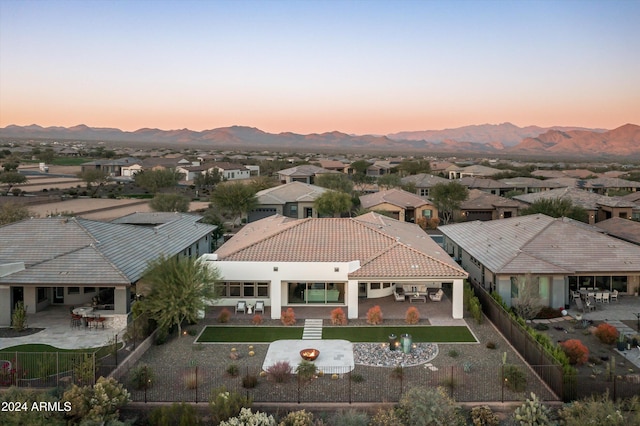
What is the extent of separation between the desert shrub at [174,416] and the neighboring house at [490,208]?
4575 centimetres

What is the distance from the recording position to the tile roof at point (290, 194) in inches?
2270

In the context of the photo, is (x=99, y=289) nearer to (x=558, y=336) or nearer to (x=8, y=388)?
(x=8, y=388)

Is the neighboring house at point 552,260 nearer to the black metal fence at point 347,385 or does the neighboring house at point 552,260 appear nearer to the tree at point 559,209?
the black metal fence at point 347,385

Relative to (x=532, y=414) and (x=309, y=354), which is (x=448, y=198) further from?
(x=532, y=414)

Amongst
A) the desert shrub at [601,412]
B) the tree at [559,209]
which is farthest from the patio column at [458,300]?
the tree at [559,209]

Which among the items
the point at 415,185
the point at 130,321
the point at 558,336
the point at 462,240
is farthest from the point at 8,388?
the point at 415,185

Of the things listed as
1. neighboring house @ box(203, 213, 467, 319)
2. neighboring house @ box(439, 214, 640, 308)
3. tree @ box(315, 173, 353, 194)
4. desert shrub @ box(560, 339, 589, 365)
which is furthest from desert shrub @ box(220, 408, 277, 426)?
tree @ box(315, 173, 353, 194)

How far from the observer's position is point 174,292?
23.0 m

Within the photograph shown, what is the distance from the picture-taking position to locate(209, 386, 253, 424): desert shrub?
53.8 feet

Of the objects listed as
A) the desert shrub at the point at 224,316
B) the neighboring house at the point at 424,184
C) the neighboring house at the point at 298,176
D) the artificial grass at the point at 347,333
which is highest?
the neighboring house at the point at 298,176

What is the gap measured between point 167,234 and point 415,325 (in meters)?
16.3

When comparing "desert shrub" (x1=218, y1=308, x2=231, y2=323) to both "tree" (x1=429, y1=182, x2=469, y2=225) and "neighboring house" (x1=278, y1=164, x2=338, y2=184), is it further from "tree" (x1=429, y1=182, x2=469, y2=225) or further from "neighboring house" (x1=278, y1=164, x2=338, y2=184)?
"neighboring house" (x1=278, y1=164, x2=338, y2=184)

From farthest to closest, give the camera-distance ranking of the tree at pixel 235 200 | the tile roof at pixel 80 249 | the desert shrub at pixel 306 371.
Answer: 1. the tree at pixel 235 200
2. the tile roof at pixel 80 249
3. the desert shrub at pixel 306 371

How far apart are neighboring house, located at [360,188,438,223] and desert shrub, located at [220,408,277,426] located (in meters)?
38.9
